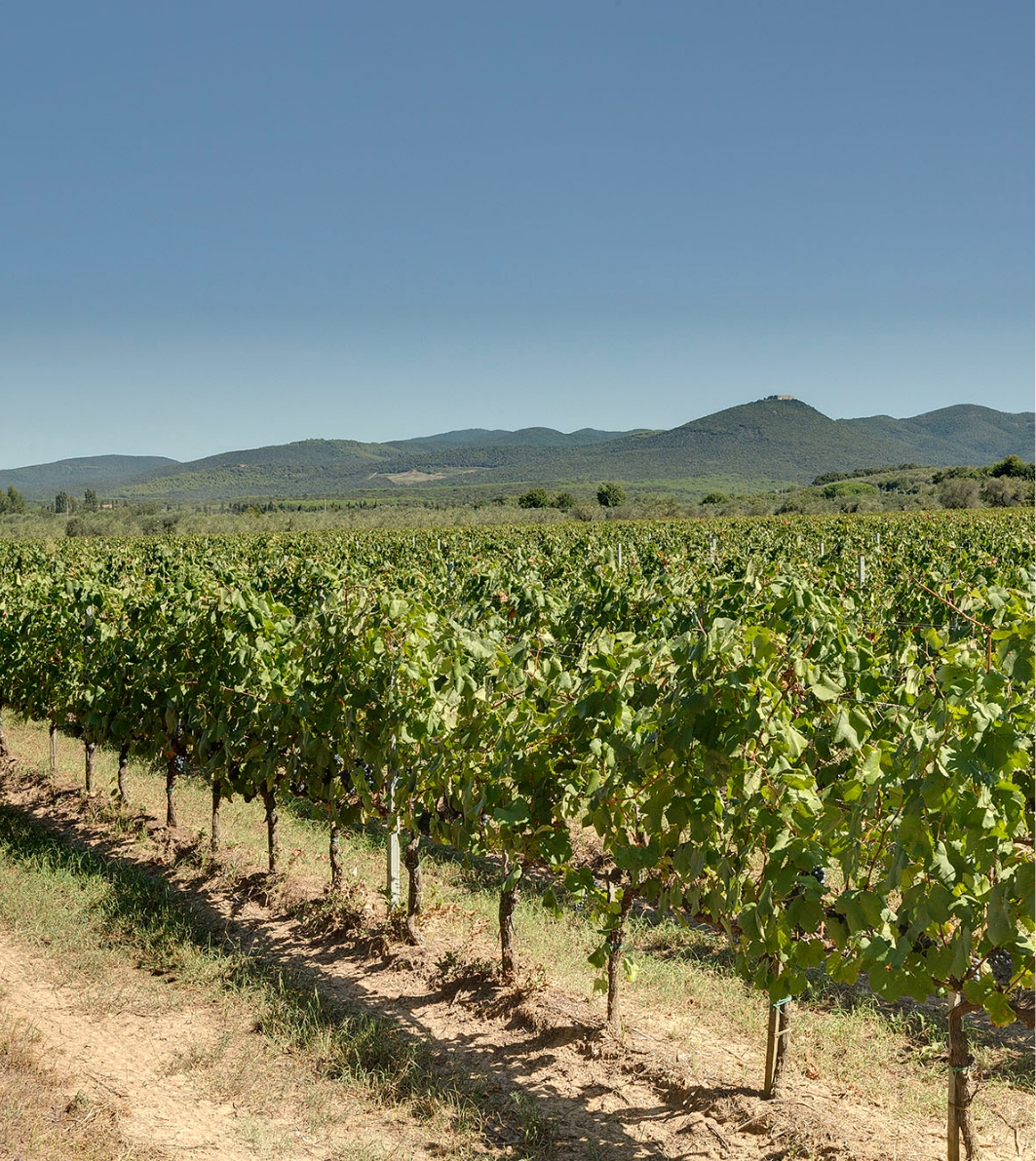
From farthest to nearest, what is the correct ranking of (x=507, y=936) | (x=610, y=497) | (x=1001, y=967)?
(x=610, y=497) < (x=1001, y=967) < (x=507, y=936)

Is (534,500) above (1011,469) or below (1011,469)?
below

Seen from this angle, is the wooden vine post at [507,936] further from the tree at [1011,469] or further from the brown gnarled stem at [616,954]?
the tree at [1011,469]

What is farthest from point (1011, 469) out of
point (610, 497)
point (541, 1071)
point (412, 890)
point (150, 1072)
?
point (150, 1072)

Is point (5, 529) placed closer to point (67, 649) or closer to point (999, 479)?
point (67, 649)

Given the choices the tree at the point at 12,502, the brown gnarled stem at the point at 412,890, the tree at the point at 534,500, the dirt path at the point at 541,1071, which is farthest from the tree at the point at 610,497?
the dirt path at the point at 541,1071

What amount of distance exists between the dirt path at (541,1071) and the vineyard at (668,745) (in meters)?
0.20

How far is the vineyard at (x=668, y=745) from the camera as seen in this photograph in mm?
2816

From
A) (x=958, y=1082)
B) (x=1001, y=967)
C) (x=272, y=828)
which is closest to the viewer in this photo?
(x=958, y=1082)

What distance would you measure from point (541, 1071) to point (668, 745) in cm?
191

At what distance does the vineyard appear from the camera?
111 inches

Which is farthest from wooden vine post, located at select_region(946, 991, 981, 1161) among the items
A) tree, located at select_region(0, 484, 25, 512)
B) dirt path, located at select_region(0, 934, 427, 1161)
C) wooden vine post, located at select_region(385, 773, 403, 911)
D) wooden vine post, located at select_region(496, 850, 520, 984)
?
tree, located at select_region(0, 484, 25, 512)

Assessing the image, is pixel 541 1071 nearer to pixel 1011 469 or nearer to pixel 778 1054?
pixel 778 1054

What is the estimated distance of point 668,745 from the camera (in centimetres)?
353

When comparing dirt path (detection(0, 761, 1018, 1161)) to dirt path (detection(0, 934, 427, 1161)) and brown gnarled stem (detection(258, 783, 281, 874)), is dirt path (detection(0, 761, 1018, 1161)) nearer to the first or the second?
dirt path (detection(0, 934, 427, 1161))
